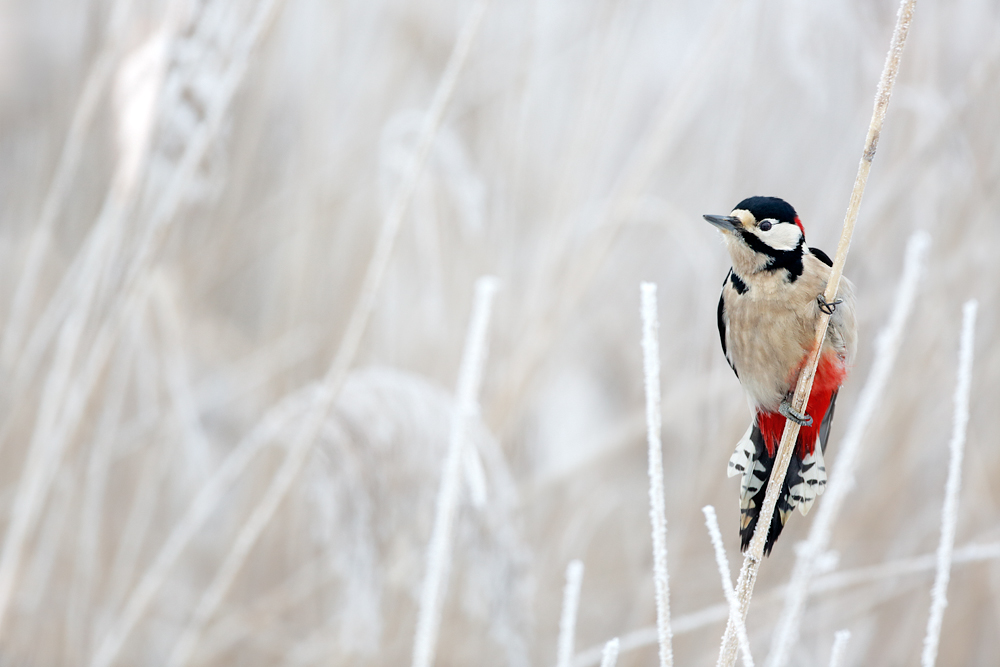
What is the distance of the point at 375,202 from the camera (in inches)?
61.1

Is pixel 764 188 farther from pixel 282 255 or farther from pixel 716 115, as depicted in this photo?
pixel 282 255

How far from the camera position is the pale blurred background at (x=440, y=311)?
92cm

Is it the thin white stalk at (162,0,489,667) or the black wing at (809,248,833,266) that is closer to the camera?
the black wing at (809,248,833,266)

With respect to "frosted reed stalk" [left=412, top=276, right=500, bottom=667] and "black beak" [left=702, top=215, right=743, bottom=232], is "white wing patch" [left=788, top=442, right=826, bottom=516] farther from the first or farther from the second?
"frosted reed stalk" [left=412, top=276, right=500, bottom=667]

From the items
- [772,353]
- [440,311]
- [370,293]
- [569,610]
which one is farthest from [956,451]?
[440,311]

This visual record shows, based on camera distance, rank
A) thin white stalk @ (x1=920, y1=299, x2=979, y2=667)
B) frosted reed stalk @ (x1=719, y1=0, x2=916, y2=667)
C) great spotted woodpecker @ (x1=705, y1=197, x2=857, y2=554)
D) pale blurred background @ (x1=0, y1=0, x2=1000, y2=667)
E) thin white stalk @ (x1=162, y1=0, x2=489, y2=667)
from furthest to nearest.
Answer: pale blurred background @ (x1=0, y1=0, x2=1000, y2=667), thin white stalk @ (x1=162, y1=0, x2=489, y2=667), thin white stalk @ (x1=920, y1=299, x2=979, y2=667), great spotted woodpecker @ (x1=705, y1=197, x2=857, y2=554), frosted reed stalk @ (x1=719, y1=0, x2=916, y2=667)

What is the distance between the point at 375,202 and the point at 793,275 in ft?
3.84

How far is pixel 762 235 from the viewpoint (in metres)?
0.46

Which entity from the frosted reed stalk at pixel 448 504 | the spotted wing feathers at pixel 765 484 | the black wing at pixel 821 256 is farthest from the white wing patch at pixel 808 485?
the frosted reed stalk at pixel 448 504

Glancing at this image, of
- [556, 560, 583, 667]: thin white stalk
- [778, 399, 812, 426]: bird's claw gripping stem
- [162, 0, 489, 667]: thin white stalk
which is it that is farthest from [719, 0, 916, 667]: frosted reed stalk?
[162, 0, 489, 667]: thin white stalk

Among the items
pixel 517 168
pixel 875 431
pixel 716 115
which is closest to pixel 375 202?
pixel 517 168

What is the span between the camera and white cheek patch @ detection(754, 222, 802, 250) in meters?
0.46

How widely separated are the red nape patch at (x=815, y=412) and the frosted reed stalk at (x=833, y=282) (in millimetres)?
53

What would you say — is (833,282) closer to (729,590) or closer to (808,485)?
(808,485)
